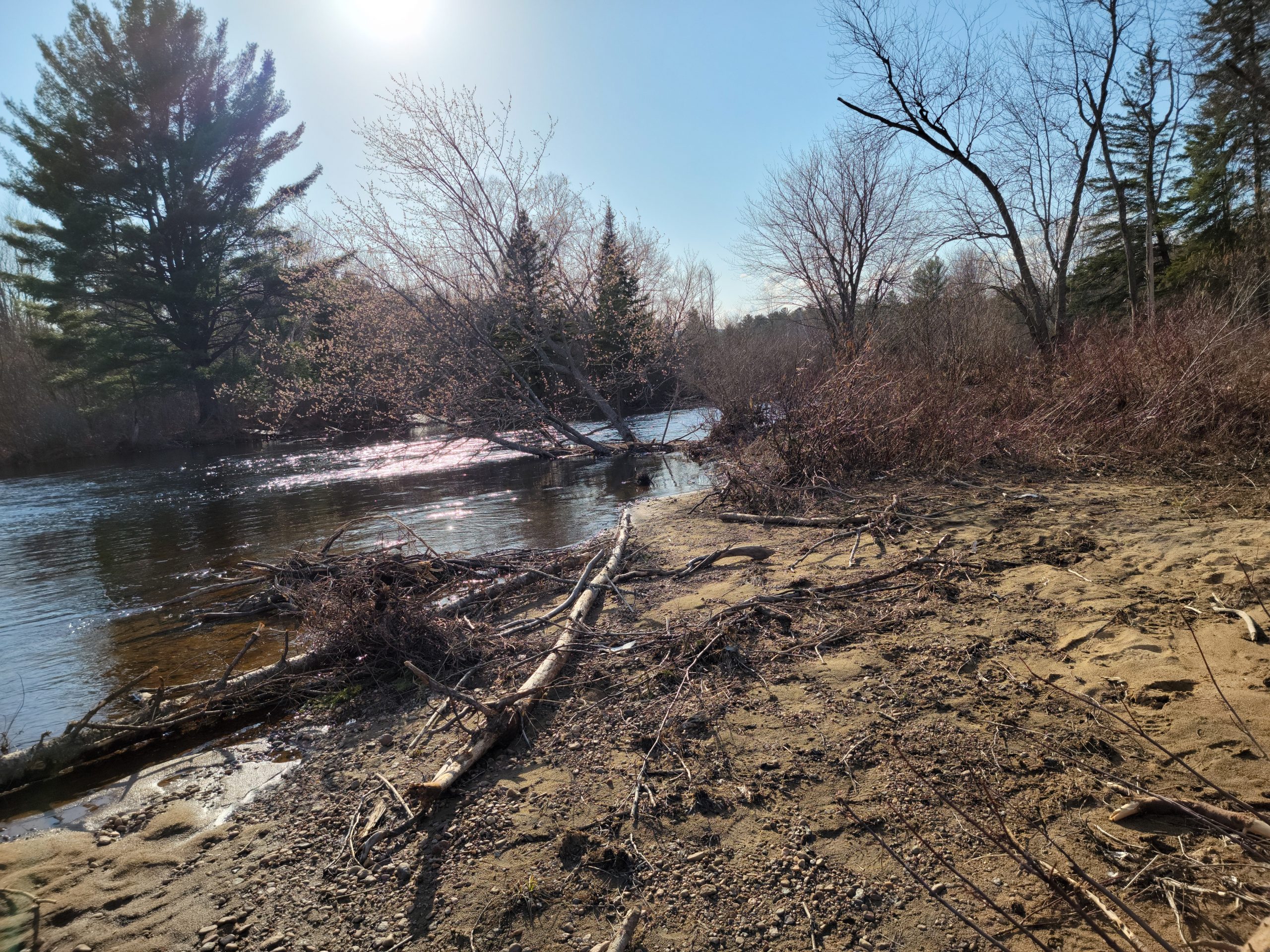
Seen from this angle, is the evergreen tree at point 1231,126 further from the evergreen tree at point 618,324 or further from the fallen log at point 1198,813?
the fallen log at point 1198,813

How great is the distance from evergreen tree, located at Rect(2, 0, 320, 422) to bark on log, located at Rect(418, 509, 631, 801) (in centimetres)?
2812

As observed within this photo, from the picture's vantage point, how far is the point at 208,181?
27.5 metres

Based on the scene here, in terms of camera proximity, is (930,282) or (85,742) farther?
(930,282)

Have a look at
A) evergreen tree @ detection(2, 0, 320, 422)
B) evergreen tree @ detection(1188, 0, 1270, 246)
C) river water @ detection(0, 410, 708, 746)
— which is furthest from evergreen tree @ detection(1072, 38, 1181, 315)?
evergreen tree @ detection(2, 0, 320, 422)

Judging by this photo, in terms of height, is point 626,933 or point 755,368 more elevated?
point 755,368

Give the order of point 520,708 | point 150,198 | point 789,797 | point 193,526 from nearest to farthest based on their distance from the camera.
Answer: point 789,797, point 520,708, point 193,526, point 150,198

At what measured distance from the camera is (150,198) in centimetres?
2641

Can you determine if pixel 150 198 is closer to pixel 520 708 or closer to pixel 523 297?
pixel 523 297

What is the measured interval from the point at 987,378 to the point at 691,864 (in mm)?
10627

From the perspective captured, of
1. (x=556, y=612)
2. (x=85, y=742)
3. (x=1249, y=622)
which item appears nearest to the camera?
(x=1249, y=622)

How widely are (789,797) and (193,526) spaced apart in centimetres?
1298

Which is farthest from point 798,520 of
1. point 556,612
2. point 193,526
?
point 193,526

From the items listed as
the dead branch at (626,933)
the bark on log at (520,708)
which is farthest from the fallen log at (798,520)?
the dead branch at (626,933)

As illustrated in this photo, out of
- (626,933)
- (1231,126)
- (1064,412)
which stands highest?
(1231,126)
